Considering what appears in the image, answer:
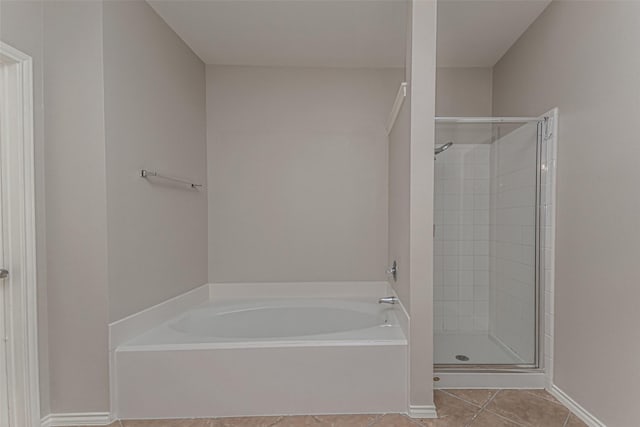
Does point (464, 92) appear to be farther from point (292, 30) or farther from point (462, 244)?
point (292, 30)

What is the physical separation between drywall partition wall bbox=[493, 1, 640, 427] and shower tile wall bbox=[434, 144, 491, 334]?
2.21ft

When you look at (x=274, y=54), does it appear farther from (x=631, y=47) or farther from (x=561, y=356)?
(x=561, y=356)

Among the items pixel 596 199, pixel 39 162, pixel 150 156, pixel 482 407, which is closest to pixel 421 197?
pixel 596 199

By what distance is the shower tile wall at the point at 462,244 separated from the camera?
2789 mm

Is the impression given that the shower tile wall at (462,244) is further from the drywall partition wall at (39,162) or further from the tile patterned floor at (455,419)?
the drywall partition wall at (39,162)

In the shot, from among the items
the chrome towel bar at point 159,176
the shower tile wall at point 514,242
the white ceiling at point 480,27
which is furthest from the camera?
the shower tile wall at point 514,242

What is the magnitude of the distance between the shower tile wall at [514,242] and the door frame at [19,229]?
2.75 meters

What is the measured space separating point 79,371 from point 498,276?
107 inches

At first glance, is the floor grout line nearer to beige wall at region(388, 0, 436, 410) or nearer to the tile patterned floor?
the tile patterned floor

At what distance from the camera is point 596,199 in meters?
1.80

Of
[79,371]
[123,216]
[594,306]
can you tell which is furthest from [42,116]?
[594,306]

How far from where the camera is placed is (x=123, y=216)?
78.5 inches

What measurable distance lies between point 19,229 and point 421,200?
195 cm

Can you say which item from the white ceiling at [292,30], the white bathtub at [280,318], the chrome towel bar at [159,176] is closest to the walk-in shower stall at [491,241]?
the white bathtub at [280,318]
